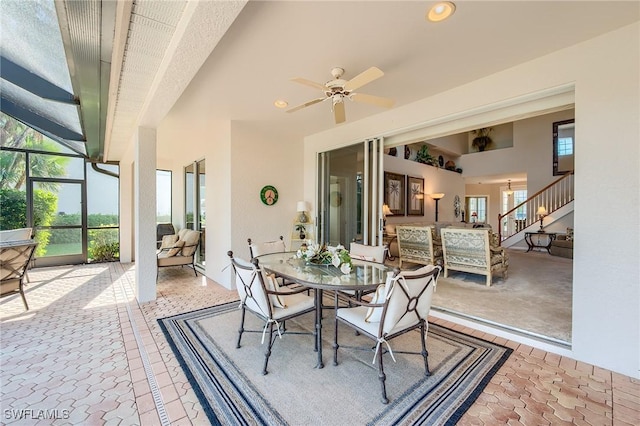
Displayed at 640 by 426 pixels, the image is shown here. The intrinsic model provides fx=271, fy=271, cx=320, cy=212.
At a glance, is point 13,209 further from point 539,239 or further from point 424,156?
point 539,239

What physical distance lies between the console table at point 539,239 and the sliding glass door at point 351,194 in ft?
21.9

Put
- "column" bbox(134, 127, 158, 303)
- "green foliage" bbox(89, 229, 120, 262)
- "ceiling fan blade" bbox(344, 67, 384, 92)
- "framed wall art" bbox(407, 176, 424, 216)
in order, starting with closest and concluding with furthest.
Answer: "ceiling fan blade" bbox(344, 67, 384, 92) < "column" bbox(134, 127, 158, 303) < "green foliage" bbox(89, 229, 120, 262) < "framed wall art" bbox(407, 176, 424, 216)

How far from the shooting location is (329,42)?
2.36 meters

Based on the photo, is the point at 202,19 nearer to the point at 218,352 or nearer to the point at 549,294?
the point at 218,352

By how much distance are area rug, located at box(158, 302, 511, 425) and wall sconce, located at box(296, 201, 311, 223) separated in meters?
2.42

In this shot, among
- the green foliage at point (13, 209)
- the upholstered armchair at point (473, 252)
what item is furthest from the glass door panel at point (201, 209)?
the upholstered armchair at point (473, 252)

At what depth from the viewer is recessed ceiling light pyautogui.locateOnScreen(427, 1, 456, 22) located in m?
1.91

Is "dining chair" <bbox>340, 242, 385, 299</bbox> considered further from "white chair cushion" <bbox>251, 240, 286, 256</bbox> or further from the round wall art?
the round wall art

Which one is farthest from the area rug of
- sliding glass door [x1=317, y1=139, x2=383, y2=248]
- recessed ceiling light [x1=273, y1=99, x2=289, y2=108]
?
recessed ceiling light [x1=273, y1=99, x2=289, y2=108]

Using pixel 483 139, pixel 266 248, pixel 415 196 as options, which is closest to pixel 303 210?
pixel 266 248

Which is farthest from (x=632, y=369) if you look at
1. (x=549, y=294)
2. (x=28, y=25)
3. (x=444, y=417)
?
(x=28, y=25)

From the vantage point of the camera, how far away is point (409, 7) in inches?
76.4

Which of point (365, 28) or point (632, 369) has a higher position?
point (365, 28)

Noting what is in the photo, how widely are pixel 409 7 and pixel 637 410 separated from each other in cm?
317
